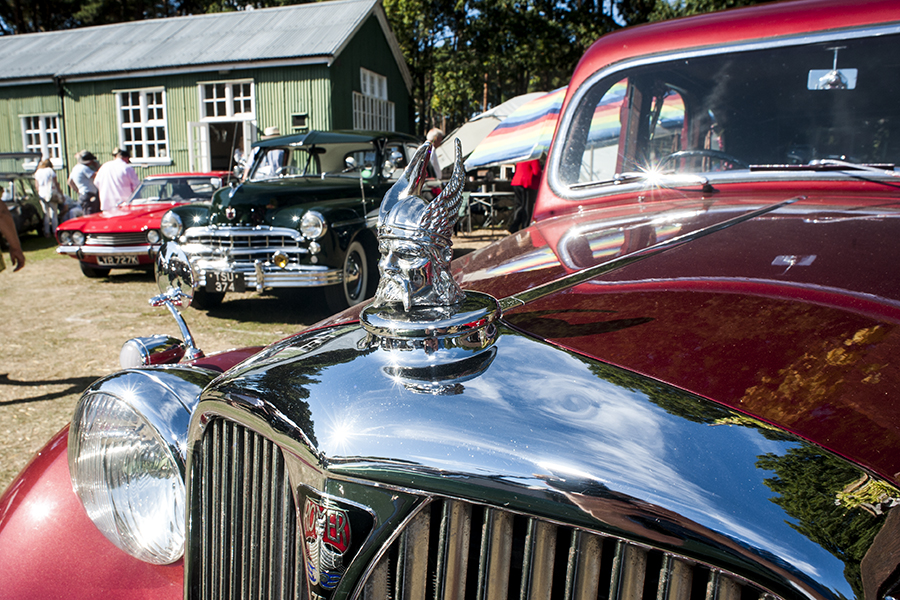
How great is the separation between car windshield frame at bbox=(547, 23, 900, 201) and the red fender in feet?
5.61

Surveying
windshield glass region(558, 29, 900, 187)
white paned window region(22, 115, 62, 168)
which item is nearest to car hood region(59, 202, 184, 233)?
windshield glass region(558, 29, 900, 187)

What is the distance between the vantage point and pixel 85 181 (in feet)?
35.0

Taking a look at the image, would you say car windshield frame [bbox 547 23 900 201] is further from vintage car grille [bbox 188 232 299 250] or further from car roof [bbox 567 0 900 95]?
vintage car grille [bbox 188 232 299 250]

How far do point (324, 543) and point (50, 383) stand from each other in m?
4.29

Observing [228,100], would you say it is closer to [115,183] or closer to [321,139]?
[115,183]

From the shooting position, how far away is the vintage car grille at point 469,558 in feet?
2.36

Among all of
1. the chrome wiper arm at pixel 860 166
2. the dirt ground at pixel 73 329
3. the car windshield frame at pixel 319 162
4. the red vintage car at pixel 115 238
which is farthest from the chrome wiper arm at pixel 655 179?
the red vintage car at pixel 115 238

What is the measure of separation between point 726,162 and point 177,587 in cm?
190

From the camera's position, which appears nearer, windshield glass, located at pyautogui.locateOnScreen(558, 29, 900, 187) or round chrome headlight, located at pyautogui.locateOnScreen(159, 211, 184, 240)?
windshield glass, located at pyautogui.locateOnScreen(558, 29, 900, 187)

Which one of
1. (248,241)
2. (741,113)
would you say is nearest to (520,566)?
(741,113)

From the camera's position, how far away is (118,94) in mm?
16469

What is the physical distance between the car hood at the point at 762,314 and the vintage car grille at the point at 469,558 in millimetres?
235

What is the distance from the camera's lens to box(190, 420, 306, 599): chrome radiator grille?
99cm

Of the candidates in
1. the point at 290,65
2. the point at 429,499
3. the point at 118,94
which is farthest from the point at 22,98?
the point at 429,499
